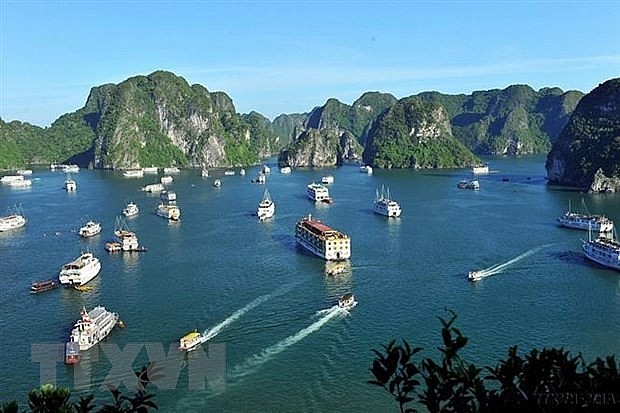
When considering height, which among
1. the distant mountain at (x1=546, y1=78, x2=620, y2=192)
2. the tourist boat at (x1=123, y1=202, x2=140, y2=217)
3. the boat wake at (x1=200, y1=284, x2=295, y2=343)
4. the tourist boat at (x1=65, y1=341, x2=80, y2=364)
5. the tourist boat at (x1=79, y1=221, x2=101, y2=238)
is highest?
the distant mountain at (x1=546, y1=78, x2=620, y2=192)

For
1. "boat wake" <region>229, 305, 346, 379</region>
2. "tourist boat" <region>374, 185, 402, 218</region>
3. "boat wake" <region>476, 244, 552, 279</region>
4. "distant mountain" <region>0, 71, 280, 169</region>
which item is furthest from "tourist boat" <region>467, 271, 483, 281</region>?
"distant mountain" <region>0, 71, 280, 169</region>

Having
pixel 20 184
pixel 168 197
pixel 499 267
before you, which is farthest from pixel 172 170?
pixel 499 267

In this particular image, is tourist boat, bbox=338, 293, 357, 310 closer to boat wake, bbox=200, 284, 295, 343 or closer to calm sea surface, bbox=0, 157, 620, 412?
calm sea surface, bbox=0, 157, 620, 412

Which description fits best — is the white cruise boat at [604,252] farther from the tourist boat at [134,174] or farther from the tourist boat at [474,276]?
the tourist boat at [134,174]

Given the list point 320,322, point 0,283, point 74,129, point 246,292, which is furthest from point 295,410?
point 74,129

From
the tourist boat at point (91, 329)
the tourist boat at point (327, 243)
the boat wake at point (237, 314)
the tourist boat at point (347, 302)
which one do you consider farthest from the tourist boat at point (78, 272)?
the tourist boat at point (347, 302)

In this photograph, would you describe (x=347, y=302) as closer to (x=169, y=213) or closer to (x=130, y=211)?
(x=169, y=213)

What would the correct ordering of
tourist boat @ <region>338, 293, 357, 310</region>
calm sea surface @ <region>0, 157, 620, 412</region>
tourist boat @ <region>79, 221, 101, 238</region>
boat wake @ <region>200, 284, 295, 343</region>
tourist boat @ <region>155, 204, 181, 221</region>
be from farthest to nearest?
tourist boat @ <region>155, 204, 181, 221</region>
tourist boat @ <region>79, 221, 101, 238</region>
tourist boat @ <region>338, 293, 357, 310</region>
boat wake @ <region>200, 284, 295, 343</region>
calm sea surface @ <region>0, 157, 620, 412</region>
